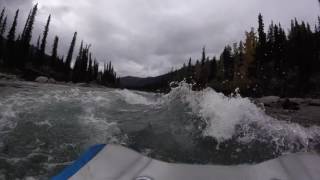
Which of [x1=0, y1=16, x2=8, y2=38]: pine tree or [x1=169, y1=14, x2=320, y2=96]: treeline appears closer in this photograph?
[x1=169, y1=14, x2=320, y2=96]: treeline

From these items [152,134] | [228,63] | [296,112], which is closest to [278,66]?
[228,63]

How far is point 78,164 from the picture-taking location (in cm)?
294

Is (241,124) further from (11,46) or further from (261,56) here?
(11,46)

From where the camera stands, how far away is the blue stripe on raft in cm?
270

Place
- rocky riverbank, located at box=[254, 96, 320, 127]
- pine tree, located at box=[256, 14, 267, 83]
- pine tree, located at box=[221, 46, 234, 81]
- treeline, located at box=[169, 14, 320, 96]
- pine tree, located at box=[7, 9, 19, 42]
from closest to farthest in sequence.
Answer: rocky riverbank, located at box=[254, 96, 320, 127]
treeline, located at box=[169, 14, 320, 96]
pine tree, located at box=[256, 14, 267, 83]
pine tree, located at box=[7, 9, 19, 42]
pine tree, located at box=[221, 46, 234, 81]

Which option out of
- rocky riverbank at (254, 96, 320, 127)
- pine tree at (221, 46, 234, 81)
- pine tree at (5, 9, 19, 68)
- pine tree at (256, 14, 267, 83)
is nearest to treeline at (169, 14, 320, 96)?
pine tree at (256, 14, 267, 83)

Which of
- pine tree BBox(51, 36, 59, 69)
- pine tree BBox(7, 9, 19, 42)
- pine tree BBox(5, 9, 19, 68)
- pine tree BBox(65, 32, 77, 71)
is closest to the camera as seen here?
pine tree BBox(5, 9, 19, 68)

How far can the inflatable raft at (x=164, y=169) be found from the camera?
2.88 metres

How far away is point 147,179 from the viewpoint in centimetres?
286

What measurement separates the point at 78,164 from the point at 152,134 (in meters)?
3.51

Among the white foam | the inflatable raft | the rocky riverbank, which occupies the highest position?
the rocky riverbank

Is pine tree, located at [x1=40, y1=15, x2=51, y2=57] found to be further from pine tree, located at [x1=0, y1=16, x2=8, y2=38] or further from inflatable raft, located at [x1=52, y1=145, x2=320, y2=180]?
inflatable raft, located at [x1=52, y1=145, x2=320, y2=180]

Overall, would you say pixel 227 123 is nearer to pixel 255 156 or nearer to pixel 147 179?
pixel 255 156

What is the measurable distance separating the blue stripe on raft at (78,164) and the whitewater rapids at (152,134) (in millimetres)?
1456
